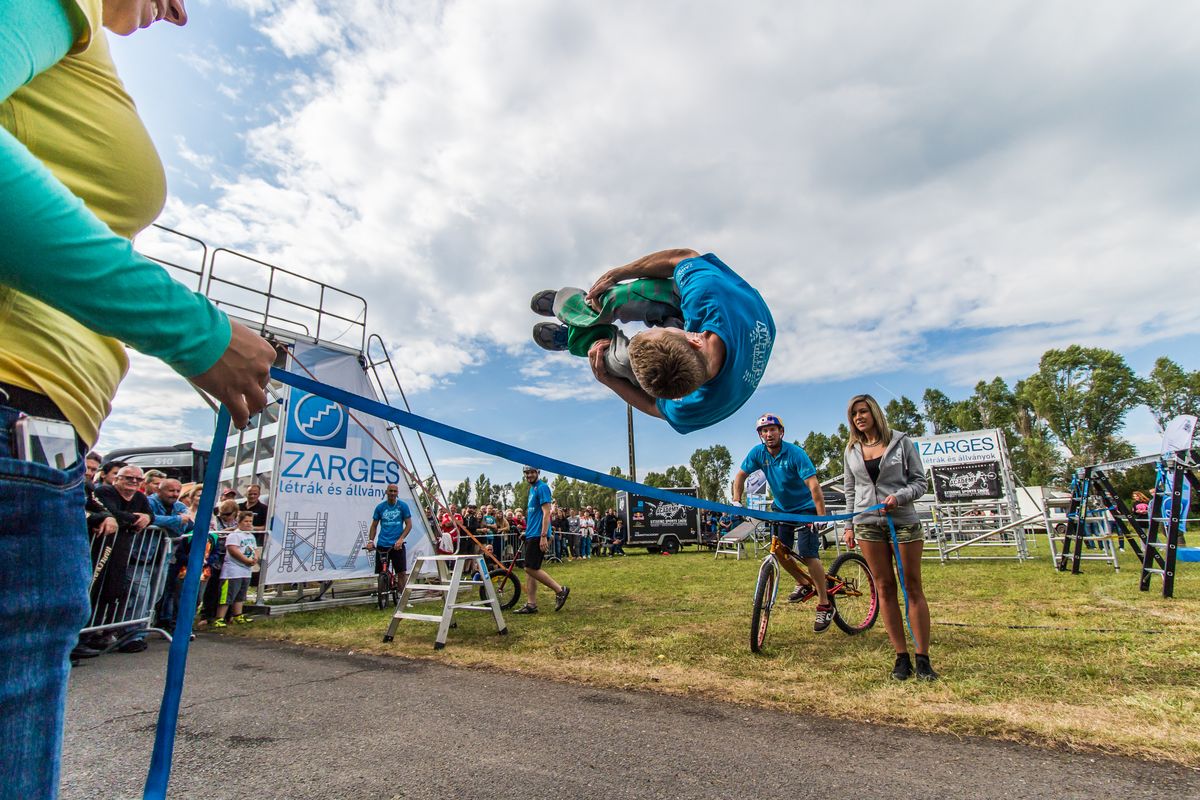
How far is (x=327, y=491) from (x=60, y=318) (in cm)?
911

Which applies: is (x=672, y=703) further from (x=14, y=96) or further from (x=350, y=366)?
(x=350, y=366)

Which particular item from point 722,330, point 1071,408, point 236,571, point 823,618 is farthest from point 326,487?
point 1071,408

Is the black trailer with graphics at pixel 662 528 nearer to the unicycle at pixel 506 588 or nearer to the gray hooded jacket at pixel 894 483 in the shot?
the unicycle at pixel 506 588

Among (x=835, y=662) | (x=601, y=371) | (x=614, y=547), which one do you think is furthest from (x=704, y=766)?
(x=614, y=547)

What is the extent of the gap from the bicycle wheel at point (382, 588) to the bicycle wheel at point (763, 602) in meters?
6.25

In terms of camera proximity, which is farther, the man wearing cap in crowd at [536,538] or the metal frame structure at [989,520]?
the metal frame structure at [989,520]

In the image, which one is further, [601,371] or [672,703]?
[672,703]

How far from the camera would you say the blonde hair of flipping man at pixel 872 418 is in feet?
16.3

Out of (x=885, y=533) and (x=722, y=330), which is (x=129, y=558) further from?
(x=885, y=533)

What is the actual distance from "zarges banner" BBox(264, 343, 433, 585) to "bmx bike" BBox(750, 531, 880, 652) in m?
5.93

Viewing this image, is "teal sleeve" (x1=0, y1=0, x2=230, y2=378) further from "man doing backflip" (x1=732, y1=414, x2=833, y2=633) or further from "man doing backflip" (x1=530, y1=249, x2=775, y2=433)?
"man doing backflip" (x1=732, y1=414, x2=833, y2=633)

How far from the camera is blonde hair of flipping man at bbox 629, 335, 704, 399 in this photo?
2664mm

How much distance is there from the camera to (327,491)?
366 inches

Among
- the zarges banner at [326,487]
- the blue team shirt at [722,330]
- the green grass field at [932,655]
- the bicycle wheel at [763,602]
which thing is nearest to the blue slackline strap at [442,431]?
the blue team shirt at [722,330]
